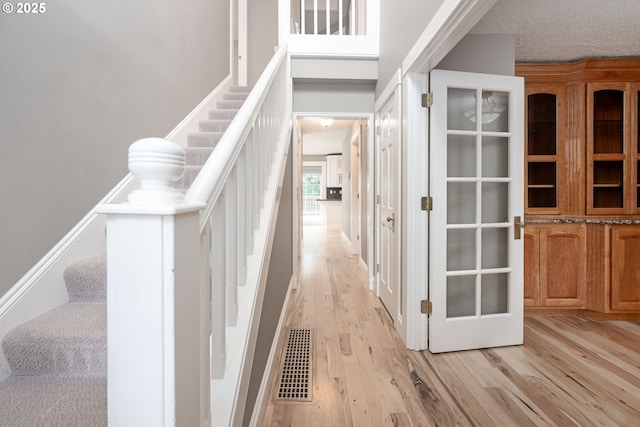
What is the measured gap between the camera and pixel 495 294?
2.21m

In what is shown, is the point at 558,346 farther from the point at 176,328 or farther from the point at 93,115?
the point at 93,115

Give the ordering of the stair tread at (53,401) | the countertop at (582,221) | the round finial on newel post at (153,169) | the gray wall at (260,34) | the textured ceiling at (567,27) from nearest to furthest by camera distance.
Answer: the round finial on newel post at (153,169)
the stair tread at (53,401)
the textured ceiling at (567,27)
the countertop at (582,221)
the gray wall at (260,34)

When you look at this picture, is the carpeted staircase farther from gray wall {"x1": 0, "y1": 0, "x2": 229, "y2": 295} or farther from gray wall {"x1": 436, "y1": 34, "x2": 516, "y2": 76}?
gray wall {"x1": 436, "y1": 34, "x2": 516, "y2": 76}

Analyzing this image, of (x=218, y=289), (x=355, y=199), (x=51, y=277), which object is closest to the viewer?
(x=218, y=289)

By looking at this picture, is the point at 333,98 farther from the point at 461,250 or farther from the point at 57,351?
the point at 57,351

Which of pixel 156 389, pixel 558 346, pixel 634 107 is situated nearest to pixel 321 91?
pixel 634 107

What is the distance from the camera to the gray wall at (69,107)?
1.31 metres

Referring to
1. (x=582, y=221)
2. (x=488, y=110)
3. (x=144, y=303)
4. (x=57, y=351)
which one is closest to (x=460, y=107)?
(x=488, y=110)

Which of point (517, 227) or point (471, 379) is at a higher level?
point (517, 227)

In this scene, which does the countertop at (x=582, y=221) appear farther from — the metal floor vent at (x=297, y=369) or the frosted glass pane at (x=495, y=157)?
the metal floor vent at (x=297, y=369)

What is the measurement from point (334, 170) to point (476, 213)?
7929 millimetres

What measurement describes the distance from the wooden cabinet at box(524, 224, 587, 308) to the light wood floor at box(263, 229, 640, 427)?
195 mm

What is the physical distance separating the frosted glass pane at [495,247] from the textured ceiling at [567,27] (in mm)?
1475

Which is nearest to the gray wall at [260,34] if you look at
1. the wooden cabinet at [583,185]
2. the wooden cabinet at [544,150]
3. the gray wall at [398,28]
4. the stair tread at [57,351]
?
the gray wall at [398,28]
